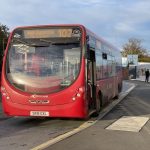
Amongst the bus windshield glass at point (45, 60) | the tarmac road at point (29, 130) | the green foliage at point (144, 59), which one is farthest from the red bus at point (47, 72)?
the green foliage at point (144, 59)

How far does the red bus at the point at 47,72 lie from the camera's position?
551 inches

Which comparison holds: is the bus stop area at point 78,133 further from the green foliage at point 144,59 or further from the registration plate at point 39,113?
the green foliage at point 144,59

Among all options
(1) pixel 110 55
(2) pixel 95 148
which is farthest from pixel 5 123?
(1) pixel 110 55

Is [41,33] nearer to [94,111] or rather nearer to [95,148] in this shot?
[94,111]

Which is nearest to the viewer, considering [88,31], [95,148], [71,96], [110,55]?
[95,148]

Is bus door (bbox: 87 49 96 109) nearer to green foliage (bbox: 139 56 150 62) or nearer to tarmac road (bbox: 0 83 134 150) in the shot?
tarmac road (bbox: 0 83 134 150)

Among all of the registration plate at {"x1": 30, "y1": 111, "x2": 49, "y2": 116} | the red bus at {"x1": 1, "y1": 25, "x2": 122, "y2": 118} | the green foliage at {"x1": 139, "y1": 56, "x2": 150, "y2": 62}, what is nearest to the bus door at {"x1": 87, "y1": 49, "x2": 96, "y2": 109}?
the red bus at {"x1": 1, "y1": 25, "x2": 122, "y2": 118}

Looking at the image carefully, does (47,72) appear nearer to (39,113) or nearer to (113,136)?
(39,113)

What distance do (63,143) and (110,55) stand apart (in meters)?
11.6

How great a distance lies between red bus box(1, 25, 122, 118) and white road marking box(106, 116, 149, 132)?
3.35ft

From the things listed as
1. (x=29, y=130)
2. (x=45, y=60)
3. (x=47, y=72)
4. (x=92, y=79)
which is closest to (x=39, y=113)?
(x=29, y=130)

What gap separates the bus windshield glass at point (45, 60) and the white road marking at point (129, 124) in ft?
6.38

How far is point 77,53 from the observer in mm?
14406

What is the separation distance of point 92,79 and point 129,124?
230cm
